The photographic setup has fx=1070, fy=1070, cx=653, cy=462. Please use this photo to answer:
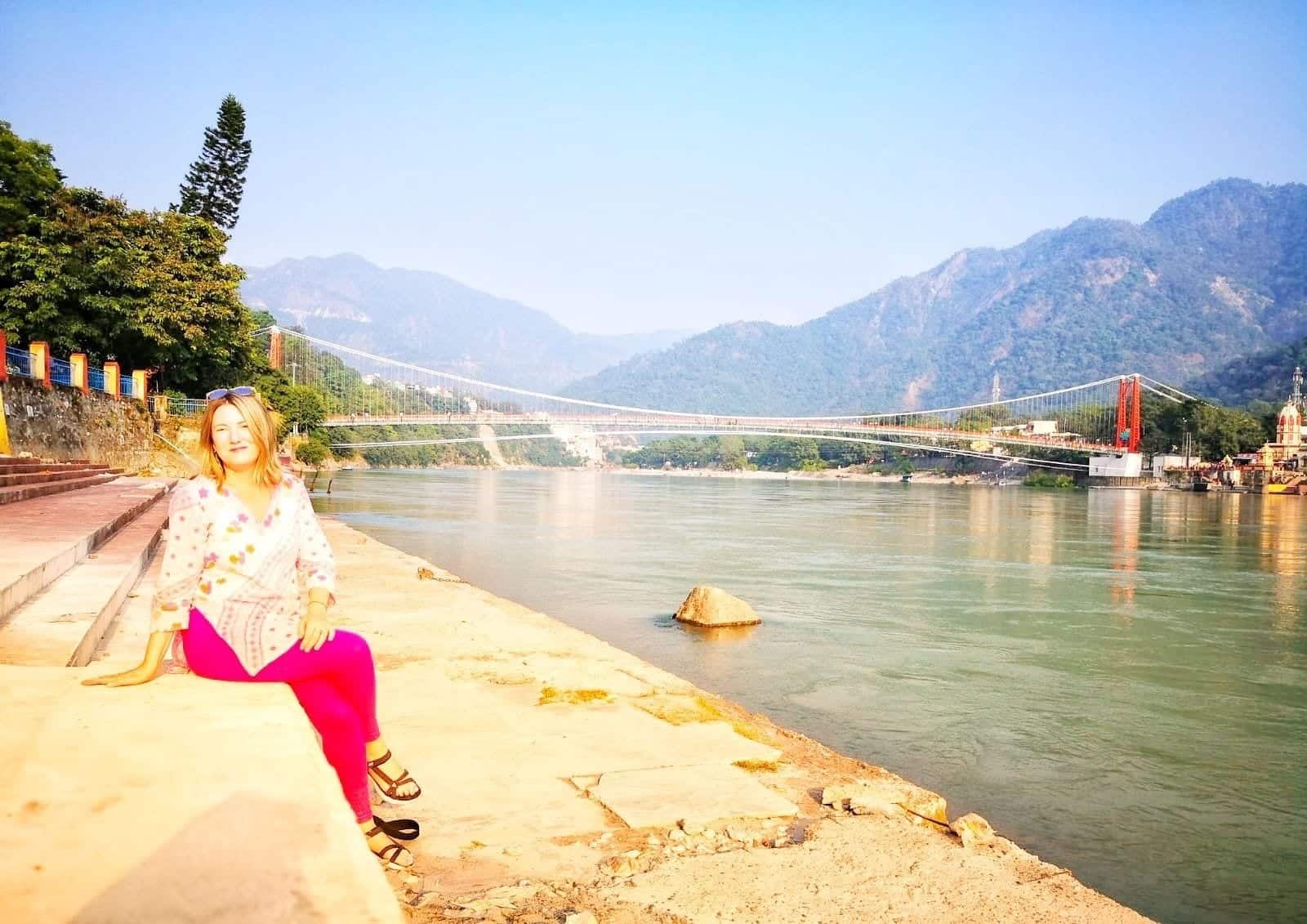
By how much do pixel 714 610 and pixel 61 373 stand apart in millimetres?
12658

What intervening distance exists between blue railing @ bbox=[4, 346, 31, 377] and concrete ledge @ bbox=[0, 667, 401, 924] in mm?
13301

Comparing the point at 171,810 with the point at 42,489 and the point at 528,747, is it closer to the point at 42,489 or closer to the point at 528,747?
the point at 528,747

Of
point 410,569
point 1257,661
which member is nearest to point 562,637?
point 410,569

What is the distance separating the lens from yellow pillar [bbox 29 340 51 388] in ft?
46.7

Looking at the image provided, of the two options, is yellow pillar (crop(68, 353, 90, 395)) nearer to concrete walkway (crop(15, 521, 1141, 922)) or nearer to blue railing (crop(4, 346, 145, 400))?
blue railing (crop(4, 346, 145, 400))

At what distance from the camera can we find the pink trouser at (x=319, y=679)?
2424 mm

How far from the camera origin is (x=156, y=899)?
1.34 meters

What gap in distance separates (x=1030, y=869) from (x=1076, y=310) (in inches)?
7739

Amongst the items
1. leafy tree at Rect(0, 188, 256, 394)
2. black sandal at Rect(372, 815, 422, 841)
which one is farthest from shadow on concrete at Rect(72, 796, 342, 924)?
leafy tree at Rect(0, 188, 256, 394)

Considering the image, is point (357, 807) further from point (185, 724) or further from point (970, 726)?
point (970, 726)

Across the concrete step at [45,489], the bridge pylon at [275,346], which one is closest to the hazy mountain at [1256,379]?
the bridge pylon at [275,346]

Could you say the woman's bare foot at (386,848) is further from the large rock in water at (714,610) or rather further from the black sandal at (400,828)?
the large rock in water at (714,610)

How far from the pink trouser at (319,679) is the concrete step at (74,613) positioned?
0.82 metres

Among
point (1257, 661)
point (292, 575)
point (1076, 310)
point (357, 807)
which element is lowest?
point (1257, 661)
